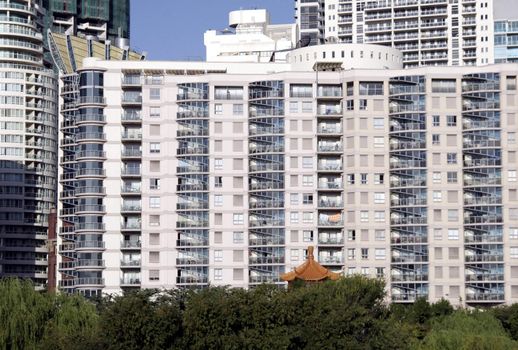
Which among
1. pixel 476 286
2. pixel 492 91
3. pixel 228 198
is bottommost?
pixel 476 286

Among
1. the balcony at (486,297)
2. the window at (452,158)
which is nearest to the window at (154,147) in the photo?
the window at (452,158)

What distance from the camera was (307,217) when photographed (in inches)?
7387

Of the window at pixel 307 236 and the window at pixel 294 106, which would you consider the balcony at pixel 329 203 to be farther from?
the window at pixel 294 106

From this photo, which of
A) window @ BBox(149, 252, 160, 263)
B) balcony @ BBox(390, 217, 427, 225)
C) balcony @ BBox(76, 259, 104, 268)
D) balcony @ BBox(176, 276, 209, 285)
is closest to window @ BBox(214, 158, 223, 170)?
window @ BBox(149, 252, 160, 263)

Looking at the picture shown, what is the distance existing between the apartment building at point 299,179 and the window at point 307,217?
425mm

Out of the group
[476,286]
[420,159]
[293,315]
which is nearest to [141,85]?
[420,159]

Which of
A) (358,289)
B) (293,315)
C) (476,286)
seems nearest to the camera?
(293,315)

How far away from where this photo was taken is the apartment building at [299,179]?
186 m

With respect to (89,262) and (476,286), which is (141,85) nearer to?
(89,262)

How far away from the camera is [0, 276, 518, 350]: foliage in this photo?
10819 centimetres

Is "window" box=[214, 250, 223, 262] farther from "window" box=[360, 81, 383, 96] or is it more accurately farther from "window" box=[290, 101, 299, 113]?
"window" box=[360, 81, 383, 96]

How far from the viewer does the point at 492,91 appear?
189125 millimetres

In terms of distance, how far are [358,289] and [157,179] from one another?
2014 inches

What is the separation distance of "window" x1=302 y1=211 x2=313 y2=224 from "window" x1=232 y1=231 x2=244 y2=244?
8.67m
